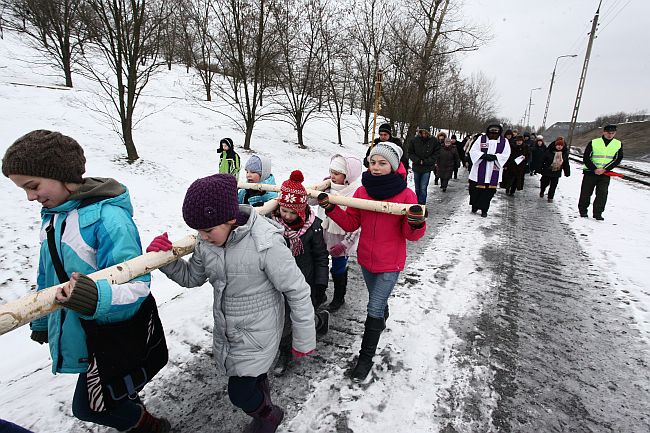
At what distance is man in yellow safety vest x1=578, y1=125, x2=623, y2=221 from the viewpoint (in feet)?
21.8

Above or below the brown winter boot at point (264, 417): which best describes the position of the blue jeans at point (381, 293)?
above

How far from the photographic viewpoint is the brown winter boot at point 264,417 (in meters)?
1.92

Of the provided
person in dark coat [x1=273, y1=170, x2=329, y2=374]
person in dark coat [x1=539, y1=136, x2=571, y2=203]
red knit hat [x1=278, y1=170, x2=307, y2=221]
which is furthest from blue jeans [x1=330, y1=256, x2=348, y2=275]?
person in dark coat [x1=539, y1=136, x2=571, y2=203]

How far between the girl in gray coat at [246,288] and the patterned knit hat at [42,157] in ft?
1.66

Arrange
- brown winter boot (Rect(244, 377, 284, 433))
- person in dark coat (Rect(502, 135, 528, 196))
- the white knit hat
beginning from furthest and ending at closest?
person in dark coat (Rect(502, 135, 528, 196)) < the white knit hat < brown winter boot (Rect(244, 377, 284, 433))

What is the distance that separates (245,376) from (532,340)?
2751mm

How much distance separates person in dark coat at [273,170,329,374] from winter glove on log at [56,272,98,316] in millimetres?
1314

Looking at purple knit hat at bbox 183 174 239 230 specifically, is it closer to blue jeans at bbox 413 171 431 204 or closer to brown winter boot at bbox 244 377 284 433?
brown winter boot at bbox 244 377 284 433

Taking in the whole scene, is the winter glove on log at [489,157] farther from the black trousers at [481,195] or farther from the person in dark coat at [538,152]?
the person in dark coat at [538,152]

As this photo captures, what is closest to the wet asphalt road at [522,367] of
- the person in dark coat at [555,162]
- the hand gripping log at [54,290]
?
the hand gripping log at [54,290]

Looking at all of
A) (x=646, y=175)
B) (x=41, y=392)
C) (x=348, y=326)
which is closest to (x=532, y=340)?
(x=348, y=326)

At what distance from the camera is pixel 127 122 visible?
343 inches

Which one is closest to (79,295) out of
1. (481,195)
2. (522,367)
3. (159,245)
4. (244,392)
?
(159,245)

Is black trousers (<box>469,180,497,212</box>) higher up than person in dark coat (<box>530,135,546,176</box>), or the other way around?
person in dark coat (<box>530,135,546,176</box>)
